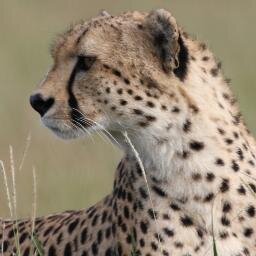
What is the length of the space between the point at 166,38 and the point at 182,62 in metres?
Result: 0.10

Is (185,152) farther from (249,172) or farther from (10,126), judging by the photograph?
(10,126)

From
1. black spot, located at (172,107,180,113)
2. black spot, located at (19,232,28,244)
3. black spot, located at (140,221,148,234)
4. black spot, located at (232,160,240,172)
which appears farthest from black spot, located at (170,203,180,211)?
black spot, located at (19,232,28,244)

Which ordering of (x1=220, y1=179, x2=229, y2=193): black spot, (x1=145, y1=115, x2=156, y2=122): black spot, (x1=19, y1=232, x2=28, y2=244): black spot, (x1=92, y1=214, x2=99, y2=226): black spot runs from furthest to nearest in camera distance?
(x1=19, y1=232, x2=28, y2=244): black spot
(x1=92, y1=214, x2=99, y2=226): black spot
(x1=220, y1=179, x2=229, y2=193): black spot
(x1=145, y1=115, x2=156, y2=122): black spot

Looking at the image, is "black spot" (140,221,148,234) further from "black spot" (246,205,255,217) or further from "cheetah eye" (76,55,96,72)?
"cheetah eye" (76,55,96,72)

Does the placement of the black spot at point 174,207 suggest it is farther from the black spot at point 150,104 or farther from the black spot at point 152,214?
the black spot at point 150,104

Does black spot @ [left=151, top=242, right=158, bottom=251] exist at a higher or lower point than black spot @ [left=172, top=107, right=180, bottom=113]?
lower

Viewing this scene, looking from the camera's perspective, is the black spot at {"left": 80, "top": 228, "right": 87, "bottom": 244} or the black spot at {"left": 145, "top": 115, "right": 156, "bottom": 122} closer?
the black spot at {"left": 145, "top": 115, "right": 156, "bottom": 122}

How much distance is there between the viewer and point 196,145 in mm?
5266

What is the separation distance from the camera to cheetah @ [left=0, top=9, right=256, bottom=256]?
520cm

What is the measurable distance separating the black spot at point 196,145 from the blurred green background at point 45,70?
557 millimetres

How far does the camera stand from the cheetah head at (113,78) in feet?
17.1

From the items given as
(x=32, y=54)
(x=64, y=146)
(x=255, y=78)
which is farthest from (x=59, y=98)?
(x=32, y=54)

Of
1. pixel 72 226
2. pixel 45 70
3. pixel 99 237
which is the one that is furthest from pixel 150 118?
pixel 45 70

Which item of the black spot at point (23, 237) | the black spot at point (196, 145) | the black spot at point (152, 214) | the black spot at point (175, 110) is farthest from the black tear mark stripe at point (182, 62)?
the black spot at point (23, 237)
